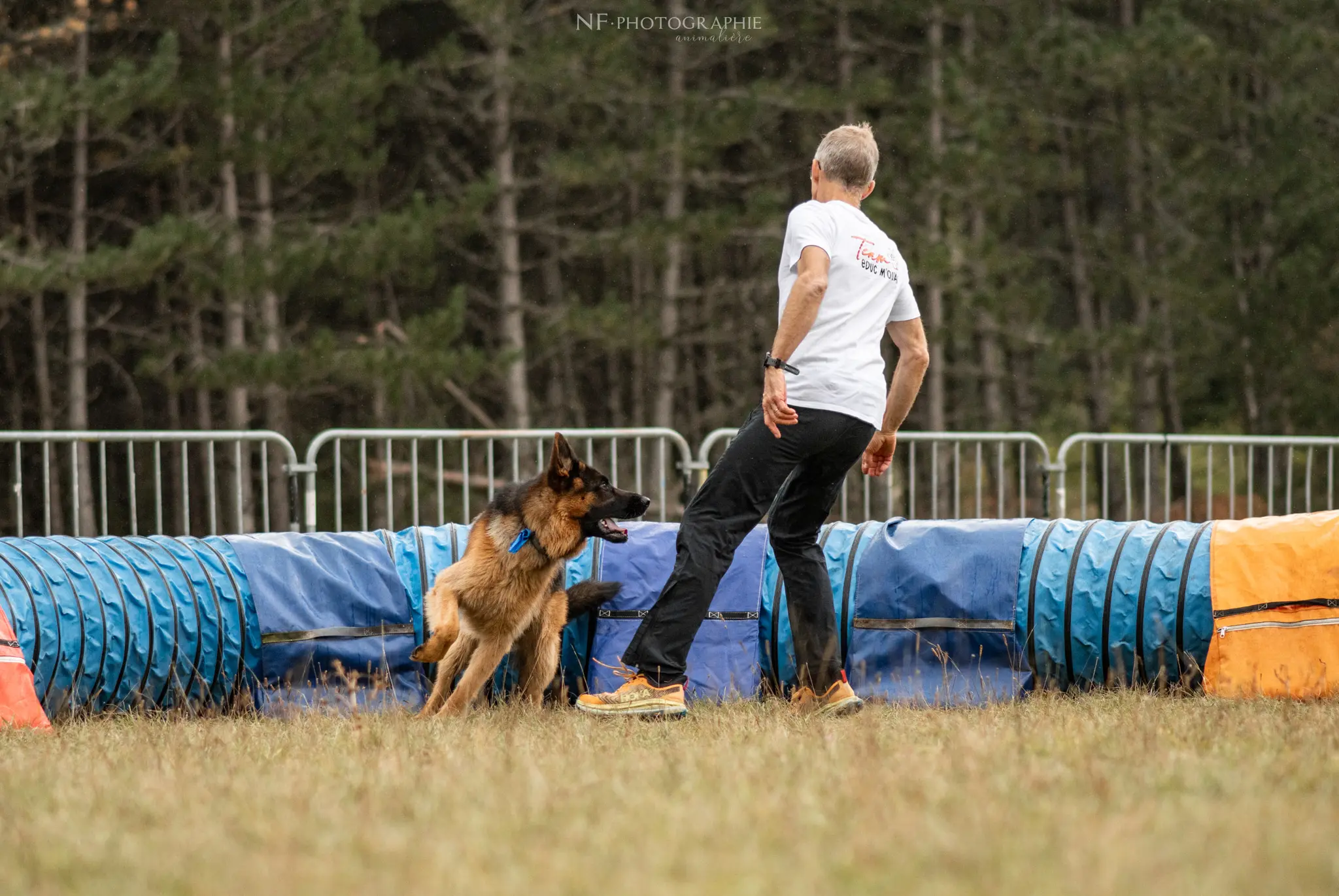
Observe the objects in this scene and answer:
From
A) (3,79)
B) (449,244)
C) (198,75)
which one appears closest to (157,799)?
(3,79)

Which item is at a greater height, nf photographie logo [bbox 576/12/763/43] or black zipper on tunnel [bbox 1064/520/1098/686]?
nf photographie logo [bbox 576/12/763/43]

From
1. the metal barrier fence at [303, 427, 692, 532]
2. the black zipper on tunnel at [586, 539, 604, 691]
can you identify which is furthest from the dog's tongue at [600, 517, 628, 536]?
the metal barrier fence at [303, 427, 692, 532]

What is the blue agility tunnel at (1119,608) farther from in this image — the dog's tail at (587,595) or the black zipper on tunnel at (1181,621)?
the dog's tail at (587,595)

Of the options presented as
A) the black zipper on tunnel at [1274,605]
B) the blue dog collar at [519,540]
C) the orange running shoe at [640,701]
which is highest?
the blue dog collar at [519,540]

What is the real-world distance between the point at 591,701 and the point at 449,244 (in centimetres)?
1332

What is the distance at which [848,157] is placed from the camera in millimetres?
4461

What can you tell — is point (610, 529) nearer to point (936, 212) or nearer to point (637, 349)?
point (637, 349)

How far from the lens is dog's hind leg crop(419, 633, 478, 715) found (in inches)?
200

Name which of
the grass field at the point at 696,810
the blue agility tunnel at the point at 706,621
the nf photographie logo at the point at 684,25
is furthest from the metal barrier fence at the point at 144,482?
the nf photographie logo at the point at 684,25

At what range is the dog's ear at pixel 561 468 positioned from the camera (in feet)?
17.2

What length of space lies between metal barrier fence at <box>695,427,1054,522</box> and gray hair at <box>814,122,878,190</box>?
2999mm

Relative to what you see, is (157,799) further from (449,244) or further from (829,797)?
(449,244)

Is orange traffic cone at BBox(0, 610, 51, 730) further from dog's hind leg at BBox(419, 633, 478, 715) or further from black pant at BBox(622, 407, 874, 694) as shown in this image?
black pant at BBox(622, 407, 874, 694)

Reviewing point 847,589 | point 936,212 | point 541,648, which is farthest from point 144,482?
point 847,589
